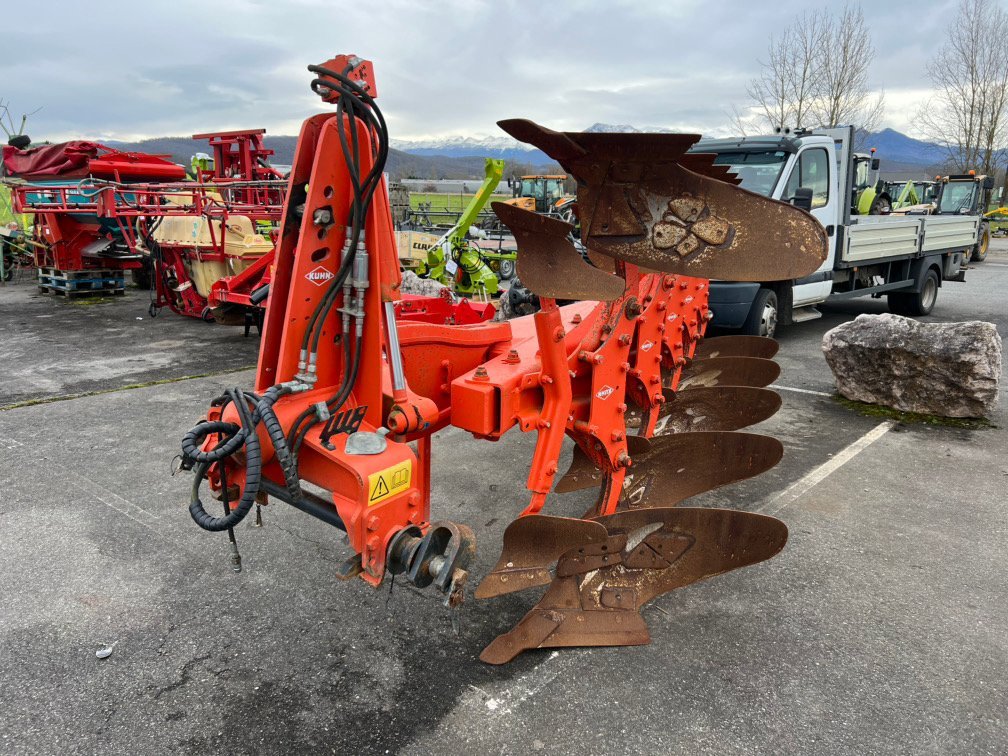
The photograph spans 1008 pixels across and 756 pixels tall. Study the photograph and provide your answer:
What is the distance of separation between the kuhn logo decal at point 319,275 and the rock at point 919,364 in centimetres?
502

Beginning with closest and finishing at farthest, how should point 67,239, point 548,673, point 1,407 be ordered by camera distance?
point 548,673
point 1,407
point 67,239

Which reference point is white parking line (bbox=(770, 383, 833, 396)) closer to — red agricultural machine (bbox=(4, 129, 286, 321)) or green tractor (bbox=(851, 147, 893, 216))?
red agricultural machine (bbox=(4, 129, 286, 321))

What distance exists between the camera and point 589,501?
4.17m

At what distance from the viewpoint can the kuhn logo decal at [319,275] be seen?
2.46 m

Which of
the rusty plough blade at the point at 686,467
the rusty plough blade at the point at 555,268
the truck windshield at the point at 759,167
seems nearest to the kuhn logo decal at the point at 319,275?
the rusty plough blade at the point at 555,268

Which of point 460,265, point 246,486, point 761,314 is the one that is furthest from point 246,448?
point 460,265

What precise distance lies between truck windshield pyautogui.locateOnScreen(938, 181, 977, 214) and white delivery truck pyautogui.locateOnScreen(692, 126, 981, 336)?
1063cm

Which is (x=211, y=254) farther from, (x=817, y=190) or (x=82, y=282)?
(x=817, y=190)

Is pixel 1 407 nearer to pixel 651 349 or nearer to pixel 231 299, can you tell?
pixel 231 299

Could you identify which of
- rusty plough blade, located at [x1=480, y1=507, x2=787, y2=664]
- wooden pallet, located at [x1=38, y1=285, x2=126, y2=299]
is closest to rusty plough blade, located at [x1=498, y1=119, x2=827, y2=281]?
rusty plough blade, located at [x1=480, y1=507, x2=787, y2=664]

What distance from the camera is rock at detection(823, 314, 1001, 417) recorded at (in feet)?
17.9

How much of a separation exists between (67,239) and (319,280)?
12.2 meters

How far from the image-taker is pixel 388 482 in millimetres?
2340

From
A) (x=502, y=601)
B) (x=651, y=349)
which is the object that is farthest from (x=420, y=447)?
(x=651, y=349)
